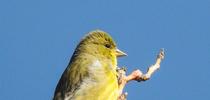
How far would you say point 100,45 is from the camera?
3.90 m

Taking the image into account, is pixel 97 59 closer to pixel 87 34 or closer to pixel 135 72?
pixel 87 34

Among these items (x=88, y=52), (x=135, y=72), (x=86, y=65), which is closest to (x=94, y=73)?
(x=86, y=65)

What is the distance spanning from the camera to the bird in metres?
3.20

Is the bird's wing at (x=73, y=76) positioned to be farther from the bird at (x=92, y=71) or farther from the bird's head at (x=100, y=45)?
the bird's head at (x=100, y=45)

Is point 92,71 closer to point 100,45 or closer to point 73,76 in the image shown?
point 73,76

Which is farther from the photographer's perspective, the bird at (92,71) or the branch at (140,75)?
the bird at (92,71)

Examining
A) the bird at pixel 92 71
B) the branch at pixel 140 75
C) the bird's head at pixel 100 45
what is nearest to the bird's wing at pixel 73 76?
the bird at pixel 92 71

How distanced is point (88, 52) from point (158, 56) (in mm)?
1508

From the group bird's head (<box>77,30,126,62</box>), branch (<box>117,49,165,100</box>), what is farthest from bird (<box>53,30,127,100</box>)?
branch (<box>117,49,165,100</box>)

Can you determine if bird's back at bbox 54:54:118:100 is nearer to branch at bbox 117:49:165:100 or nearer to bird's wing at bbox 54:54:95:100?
bird's wing at bbox 54:54:95:100

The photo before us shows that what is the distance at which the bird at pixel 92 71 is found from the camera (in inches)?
126

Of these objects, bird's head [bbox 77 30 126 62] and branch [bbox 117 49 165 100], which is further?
bird's head [bbox 77 30 126 62]

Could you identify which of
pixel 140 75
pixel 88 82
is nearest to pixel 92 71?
pixel 88 82

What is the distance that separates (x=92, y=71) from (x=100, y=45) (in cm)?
57
